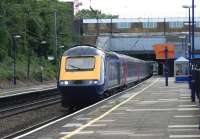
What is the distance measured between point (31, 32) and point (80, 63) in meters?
66.2

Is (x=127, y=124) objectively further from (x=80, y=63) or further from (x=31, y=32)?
(x=31, y=32)

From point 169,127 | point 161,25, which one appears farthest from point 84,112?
point 161,25

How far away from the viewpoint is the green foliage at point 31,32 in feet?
266

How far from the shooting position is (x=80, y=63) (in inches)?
1237

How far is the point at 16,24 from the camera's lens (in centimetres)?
8925

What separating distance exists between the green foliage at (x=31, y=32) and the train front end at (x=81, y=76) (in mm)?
40608

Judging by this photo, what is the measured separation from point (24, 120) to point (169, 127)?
10256mm

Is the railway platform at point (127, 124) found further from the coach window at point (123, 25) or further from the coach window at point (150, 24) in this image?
the coach window at point (123, 25)

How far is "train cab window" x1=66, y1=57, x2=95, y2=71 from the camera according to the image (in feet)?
102

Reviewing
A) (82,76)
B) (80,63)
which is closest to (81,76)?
(82,76)

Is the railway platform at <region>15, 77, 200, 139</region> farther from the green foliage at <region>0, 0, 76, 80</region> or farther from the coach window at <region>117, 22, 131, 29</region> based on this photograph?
the coach window at <region>117, 22, 131, 29</region>

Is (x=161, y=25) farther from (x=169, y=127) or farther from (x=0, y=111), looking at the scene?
(x=169, y=127)

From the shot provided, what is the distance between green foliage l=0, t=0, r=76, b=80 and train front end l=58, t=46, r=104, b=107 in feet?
133

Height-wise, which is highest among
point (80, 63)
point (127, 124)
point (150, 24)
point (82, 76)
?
point (150, 24)
